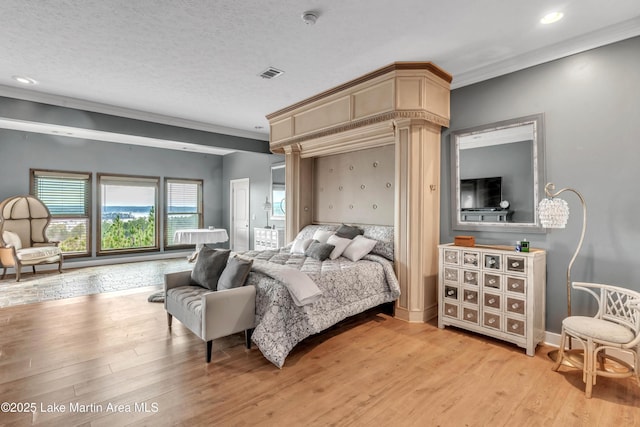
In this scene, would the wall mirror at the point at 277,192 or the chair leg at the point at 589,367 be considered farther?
the wall mirror at the point at 277,192

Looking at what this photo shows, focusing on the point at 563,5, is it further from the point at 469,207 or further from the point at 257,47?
the point at 257,47

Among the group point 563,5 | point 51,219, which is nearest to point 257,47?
point 563,5

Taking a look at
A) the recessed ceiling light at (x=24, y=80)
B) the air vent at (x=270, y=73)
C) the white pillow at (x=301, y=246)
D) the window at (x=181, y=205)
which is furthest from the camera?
the window at (x=181, y=205)

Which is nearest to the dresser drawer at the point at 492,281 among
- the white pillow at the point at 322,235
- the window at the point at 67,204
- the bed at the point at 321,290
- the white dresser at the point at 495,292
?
the white dresser at the point at 495,292

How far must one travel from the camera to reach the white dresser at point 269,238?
258 inches

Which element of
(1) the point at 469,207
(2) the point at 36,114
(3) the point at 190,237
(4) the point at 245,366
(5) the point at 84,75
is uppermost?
(5) the point at 84,75

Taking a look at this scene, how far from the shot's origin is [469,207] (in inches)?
144

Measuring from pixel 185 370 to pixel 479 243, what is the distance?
10.7ft

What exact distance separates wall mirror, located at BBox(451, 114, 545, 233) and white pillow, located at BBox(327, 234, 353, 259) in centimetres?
134

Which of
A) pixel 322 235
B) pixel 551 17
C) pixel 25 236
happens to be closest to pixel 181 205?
pixel 25 236

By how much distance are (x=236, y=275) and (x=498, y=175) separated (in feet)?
9.80

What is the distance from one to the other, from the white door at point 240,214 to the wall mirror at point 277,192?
3.82ft

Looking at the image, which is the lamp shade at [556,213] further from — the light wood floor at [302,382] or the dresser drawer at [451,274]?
the light wood floor at [302,382]

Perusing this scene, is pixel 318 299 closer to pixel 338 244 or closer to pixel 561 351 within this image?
pixel 338 244
